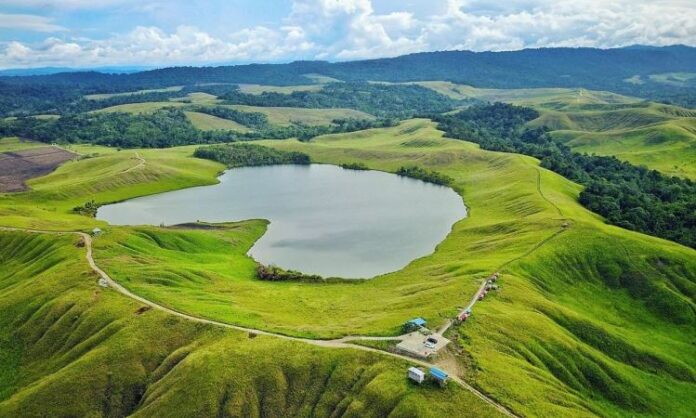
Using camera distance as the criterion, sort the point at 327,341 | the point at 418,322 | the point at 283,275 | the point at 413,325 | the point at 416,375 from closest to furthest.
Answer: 1. the point at 416,375
2. the point at 327,341
3. the point at 413,325
4. the point at 418,322
5. the point at 283,275

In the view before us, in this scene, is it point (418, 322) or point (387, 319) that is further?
point (387, 319)

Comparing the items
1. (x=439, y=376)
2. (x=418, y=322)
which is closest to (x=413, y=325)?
(x=418, y=322)

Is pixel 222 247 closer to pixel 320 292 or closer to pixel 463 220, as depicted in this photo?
pixel 320 292

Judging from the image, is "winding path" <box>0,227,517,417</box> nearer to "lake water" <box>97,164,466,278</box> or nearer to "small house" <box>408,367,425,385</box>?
"small house" <box>408,367,425,385</box>

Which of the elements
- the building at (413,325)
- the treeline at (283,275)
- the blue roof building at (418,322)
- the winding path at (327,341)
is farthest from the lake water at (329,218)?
the building at (413,325)

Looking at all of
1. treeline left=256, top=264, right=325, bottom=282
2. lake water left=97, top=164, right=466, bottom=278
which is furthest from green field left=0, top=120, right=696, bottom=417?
lake water left=97, top=164, right=466, bottom=278

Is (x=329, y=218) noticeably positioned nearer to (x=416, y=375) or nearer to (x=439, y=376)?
(x=416, y=375)

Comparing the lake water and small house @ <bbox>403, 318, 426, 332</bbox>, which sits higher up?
small house @ <bbox>403, 318, 426, 332</bbox>

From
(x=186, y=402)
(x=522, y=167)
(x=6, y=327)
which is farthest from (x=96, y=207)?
(x=522, y=167)
